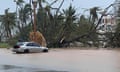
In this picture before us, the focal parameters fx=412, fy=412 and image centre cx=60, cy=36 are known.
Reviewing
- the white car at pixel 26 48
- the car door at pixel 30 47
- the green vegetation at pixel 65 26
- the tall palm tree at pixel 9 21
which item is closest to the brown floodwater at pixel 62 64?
the white car at pixel 26 48

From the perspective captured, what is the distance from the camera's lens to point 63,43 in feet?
237

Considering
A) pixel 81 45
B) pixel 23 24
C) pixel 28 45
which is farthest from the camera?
pixel 23 24

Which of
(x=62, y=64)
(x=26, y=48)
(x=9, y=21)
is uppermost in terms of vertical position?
(x=62, y=64)

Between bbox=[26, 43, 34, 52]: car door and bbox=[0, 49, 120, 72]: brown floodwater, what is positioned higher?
bbox=[0, 49, 120, 72]: brown floodwater

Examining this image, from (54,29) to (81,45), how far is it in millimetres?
5790

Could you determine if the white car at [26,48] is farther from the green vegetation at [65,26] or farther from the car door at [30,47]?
the green vegetation at [65,26]

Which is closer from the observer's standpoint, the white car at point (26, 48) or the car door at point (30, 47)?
the white car at point (26, 48)

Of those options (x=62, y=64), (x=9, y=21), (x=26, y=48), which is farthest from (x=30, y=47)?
(x=9, y=21)

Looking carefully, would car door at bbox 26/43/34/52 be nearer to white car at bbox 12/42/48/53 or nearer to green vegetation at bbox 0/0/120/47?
white car at bbox 12/42/48/53

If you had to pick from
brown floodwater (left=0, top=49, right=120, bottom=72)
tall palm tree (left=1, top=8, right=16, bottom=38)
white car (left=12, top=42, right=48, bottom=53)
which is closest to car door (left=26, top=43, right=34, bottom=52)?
white car (left=12, top=42, right=48, bottom=53)

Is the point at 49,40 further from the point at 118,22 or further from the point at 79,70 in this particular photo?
the point at 79,70

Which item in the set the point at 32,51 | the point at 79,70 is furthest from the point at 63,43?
the point at 79,70

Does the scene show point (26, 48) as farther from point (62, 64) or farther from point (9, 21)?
point (9, 21)

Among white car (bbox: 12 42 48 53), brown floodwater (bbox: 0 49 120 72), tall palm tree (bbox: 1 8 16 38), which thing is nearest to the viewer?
brown floodwater (bbox: 0 49 120 72)
